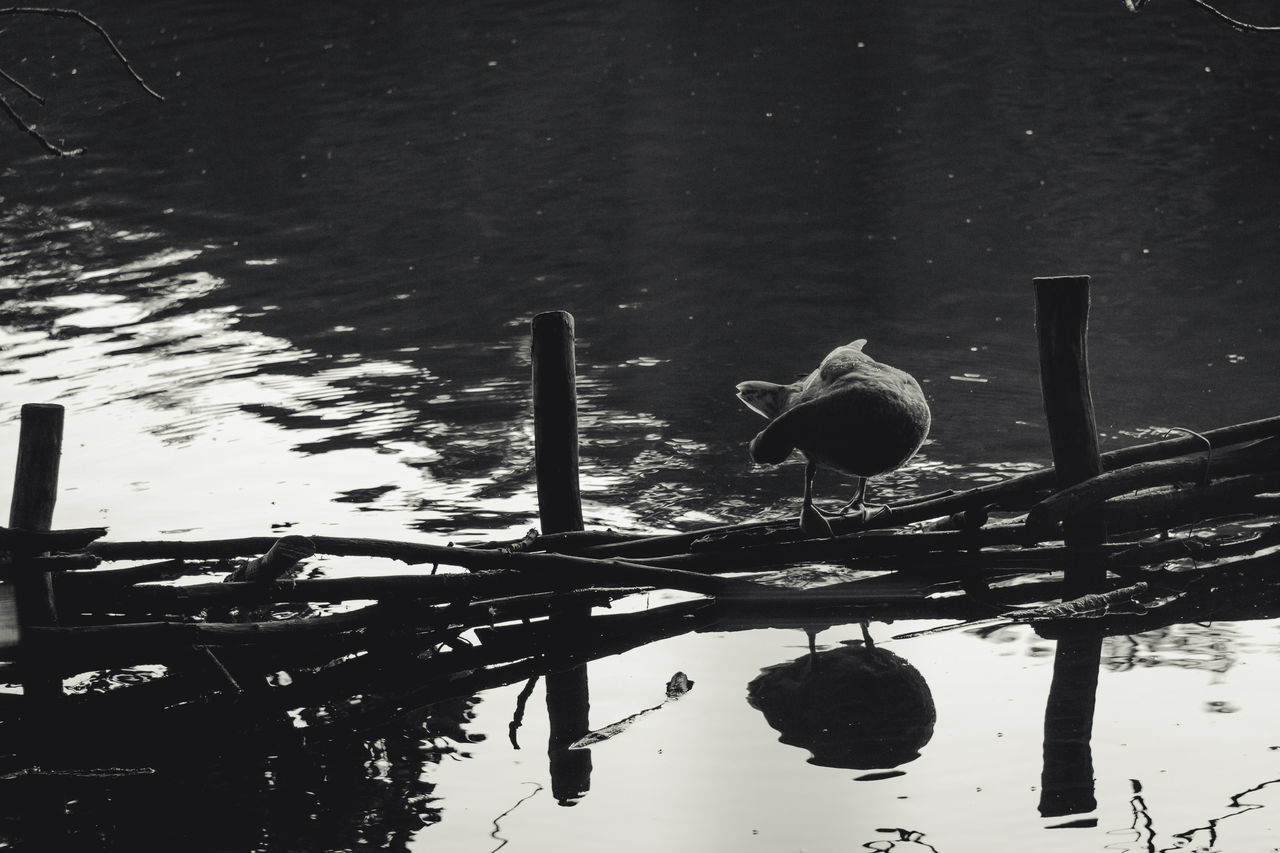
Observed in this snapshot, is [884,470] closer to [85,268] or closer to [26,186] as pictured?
[85,268]

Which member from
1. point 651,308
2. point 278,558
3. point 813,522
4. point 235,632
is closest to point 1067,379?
point 813,522

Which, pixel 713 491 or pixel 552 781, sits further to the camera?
pixel 713 491

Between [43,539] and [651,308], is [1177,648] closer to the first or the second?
[43,539]

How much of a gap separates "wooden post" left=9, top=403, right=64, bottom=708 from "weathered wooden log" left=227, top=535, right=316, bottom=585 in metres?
0.95

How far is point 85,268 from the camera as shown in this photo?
2066cm

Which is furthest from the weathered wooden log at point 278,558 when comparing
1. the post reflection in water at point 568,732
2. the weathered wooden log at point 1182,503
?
the weathered wooden log at point 1182,503

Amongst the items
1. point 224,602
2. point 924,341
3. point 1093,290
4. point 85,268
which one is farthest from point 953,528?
point 85,268

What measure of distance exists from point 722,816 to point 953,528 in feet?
9.10

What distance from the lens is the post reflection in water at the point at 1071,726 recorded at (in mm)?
6090

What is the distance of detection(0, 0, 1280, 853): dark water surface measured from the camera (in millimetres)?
6418

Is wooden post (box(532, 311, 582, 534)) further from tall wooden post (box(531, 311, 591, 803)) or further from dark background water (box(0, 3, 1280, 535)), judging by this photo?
dark background water (box(0, 3, 1280, 535))

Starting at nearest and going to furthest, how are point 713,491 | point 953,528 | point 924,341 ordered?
point 953,528
point 713,491
point 924,341

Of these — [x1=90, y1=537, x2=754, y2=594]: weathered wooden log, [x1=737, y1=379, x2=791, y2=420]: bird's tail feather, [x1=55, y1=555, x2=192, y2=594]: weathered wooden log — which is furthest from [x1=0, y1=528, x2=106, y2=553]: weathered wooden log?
[x1=737, y1=379, x2=791, y2=420]: bird's tail feather

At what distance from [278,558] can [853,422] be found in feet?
9.67
